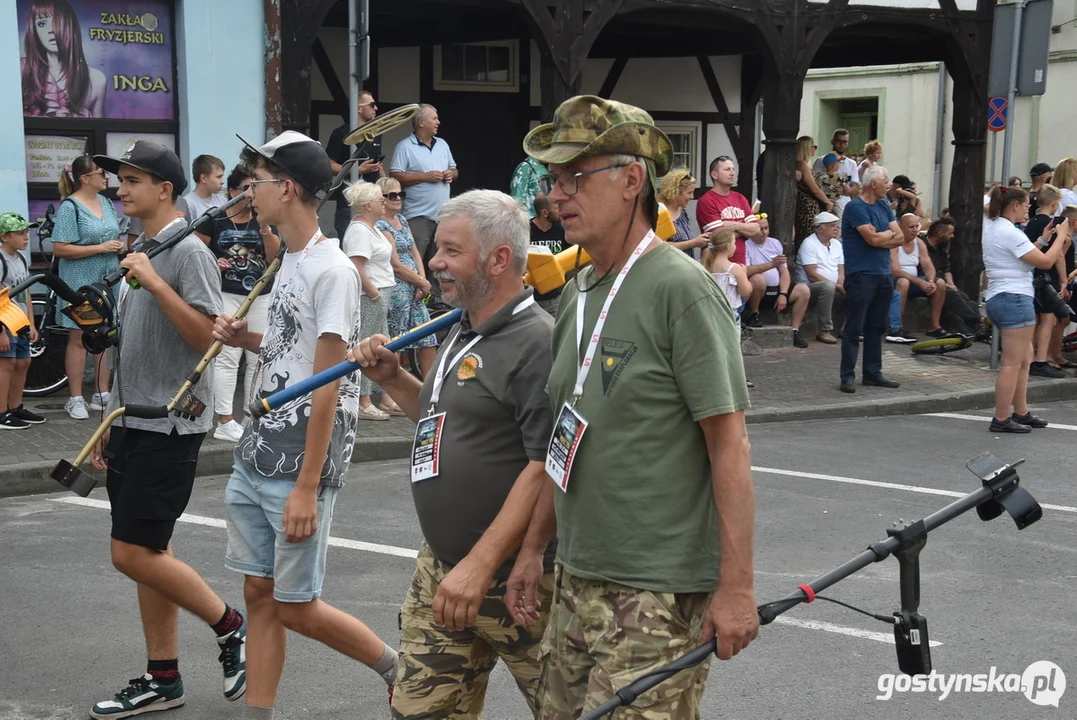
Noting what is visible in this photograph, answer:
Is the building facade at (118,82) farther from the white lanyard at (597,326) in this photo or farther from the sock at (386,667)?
the white lanyard at (597,326)

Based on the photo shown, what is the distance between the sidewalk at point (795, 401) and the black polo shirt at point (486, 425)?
204 inches

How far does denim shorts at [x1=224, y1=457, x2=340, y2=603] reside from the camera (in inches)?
159

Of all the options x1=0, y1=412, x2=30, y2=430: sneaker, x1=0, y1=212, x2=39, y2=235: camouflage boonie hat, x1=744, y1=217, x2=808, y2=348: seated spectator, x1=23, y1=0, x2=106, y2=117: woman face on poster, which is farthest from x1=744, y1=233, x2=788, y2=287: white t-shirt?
x1=0, y1=412, x2=30, y2=430: sneaker

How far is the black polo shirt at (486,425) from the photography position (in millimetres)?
3365

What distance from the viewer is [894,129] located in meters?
29.3

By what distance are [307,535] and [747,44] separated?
13.8 m

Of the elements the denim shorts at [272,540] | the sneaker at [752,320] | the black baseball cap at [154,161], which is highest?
the black baseball cap at [154,161]

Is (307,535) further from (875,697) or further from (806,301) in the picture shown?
(806,301)

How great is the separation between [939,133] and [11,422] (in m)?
22.8

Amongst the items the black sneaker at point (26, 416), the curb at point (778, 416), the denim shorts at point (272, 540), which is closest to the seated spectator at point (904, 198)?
the curb at point (778, 416)

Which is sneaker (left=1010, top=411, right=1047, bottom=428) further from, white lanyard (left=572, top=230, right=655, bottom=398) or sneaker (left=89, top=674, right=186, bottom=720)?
white lanyard (left=572, top=230, right=655, bottom=398)

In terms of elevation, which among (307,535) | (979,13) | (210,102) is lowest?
(307,535)

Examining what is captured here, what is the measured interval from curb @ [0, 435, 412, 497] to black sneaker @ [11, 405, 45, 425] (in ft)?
3.96

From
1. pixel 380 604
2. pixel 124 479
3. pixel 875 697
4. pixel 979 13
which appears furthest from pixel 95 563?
pixel 979 13
